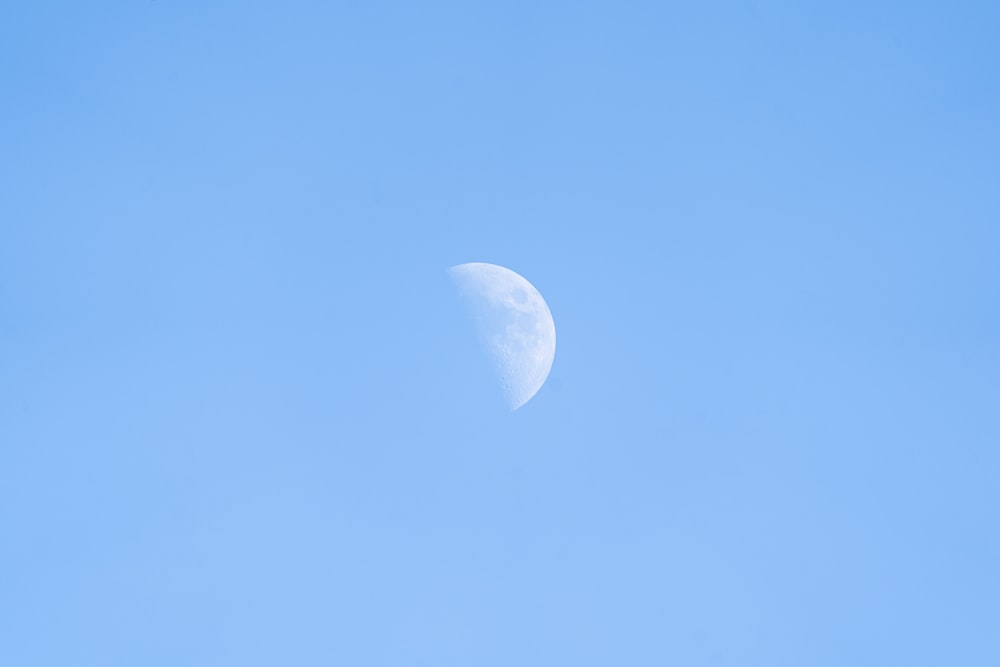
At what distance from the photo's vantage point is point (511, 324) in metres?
4.52

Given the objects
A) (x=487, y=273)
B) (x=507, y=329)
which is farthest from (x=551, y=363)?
(x=487, y=273)

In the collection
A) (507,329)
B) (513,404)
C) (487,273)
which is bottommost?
(513,404)

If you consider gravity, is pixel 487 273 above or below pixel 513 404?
above

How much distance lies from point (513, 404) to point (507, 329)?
1.53ft

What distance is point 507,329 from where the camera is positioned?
14.8 feet

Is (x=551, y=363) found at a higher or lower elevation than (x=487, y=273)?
lower

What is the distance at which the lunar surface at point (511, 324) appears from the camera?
4.49 m

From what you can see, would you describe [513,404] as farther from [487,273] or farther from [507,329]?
[487,273]

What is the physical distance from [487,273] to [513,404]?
0.85 metres

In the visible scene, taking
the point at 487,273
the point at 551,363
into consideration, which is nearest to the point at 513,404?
the point at 551,363

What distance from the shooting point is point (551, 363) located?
4.57 meters

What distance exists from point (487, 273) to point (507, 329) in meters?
0.39

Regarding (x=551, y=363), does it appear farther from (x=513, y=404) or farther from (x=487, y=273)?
(x=487, y=273)

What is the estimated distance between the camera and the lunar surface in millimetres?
4488
